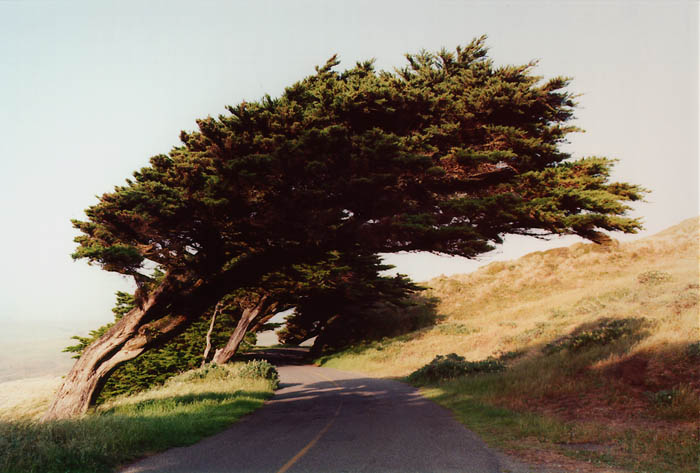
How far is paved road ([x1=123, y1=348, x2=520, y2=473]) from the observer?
698 cm

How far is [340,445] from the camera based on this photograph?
8648 millimetres

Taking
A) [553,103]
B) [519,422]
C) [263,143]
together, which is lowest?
[519,422]

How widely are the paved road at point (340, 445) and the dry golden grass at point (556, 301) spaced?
6.92m

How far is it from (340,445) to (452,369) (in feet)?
40.7

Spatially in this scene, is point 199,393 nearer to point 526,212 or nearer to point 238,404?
point 238,404

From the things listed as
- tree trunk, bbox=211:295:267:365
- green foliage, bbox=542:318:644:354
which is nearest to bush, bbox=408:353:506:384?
green foliage, bbox=542:318:644:354

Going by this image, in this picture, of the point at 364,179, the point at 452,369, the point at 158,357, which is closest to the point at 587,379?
the point at 452,369

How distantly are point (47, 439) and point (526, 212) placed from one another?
37.6 feet

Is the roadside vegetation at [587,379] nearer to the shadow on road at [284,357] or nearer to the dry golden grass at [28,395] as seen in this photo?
the shadow on road at [284,357]

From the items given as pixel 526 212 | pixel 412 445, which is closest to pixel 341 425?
pixel 412 445

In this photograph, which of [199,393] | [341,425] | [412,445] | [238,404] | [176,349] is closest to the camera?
[412,445]

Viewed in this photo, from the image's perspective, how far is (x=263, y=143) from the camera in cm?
1010

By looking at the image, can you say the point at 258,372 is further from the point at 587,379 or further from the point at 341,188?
the point at 587,379

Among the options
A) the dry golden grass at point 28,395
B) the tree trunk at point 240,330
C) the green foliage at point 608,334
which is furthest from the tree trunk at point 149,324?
the tree trunk at point 240,330
